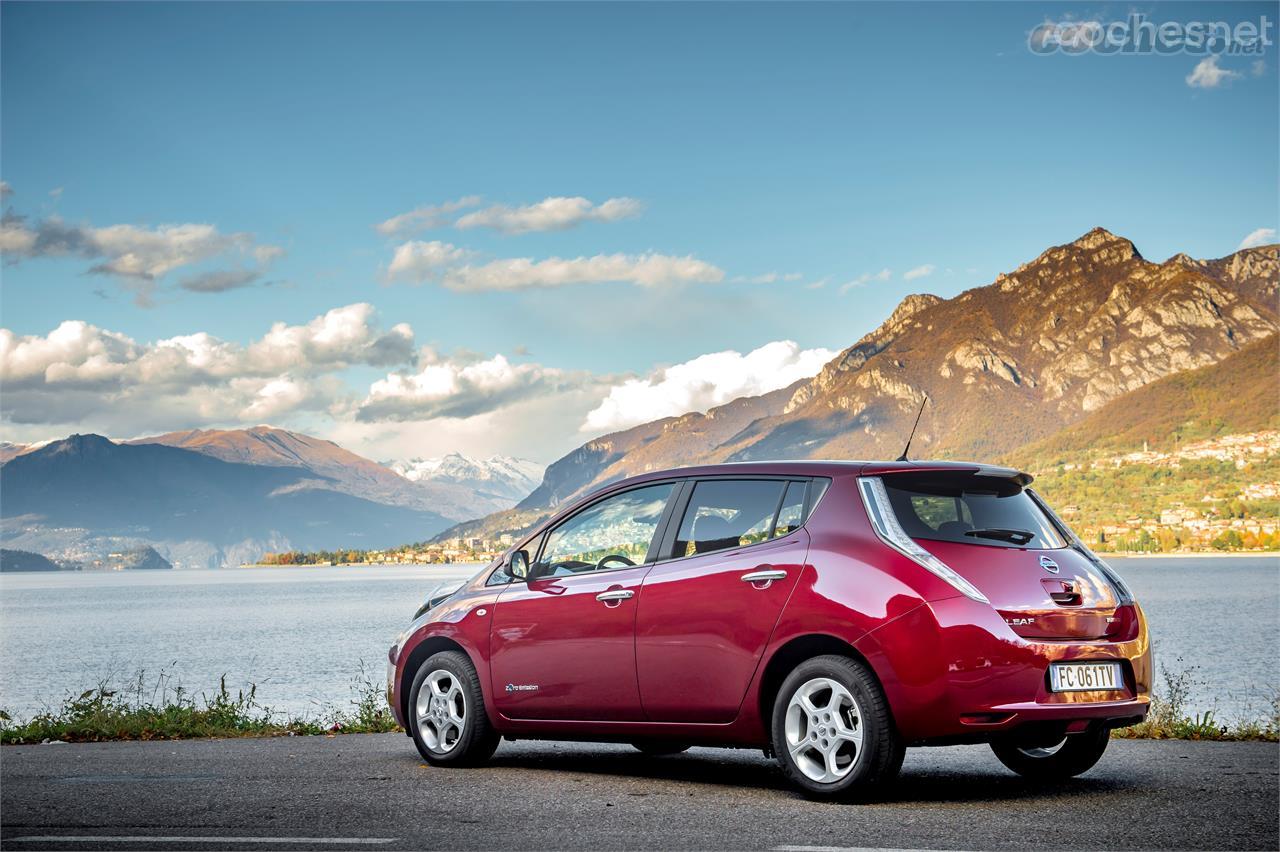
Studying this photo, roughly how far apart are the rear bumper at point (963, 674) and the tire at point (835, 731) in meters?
0.11

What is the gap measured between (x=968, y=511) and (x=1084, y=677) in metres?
1.07

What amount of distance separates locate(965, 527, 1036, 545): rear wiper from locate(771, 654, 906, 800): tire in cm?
97

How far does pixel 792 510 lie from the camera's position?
26.2 feet

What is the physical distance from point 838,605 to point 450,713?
10.5 ft

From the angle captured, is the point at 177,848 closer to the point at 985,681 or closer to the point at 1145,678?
the point at 985,681

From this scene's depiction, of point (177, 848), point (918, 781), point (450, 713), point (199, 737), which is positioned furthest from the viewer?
point (199, 737)

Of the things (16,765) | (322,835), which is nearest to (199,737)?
(16,765)

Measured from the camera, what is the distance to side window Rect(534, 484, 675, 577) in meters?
8.76

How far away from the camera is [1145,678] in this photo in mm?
7707

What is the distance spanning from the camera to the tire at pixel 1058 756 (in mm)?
8422

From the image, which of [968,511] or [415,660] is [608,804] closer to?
[968,511]

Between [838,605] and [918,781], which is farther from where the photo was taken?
[918,781]

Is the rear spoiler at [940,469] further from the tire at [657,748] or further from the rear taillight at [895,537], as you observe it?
the tire at [657,748]

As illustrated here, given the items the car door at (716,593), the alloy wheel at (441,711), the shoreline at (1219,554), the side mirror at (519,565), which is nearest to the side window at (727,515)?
the car door at (716,593)
